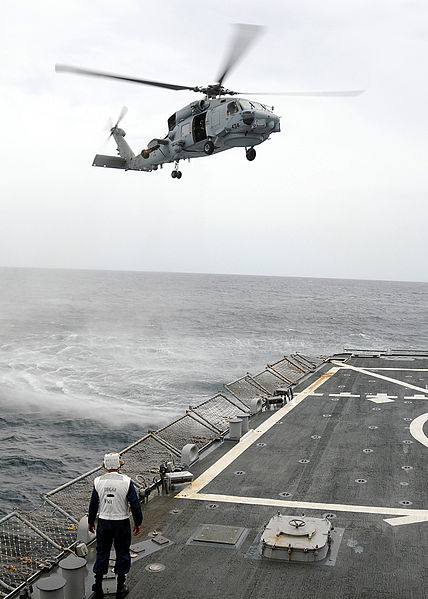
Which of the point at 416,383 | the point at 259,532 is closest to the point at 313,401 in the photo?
the point at 416,383

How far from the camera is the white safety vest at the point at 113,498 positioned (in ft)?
25.9

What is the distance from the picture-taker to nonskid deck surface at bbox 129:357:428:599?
28.8 feet

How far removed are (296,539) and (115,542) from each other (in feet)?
10.7

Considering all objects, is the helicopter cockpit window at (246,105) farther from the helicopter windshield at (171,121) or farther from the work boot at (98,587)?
the work boot at (98,587)

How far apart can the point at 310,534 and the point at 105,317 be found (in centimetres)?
8782

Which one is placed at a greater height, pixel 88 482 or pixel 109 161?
pixel 109 161

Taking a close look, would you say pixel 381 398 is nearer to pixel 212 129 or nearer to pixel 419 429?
pixel 419 429

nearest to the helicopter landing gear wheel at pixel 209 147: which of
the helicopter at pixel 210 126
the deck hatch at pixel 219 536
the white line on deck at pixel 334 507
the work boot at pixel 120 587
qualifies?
the helicopter at pixel 210 126

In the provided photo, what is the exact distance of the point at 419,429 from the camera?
1752cm

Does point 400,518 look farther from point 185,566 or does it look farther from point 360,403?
point 360,403

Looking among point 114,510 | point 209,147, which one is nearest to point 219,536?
point 114,510

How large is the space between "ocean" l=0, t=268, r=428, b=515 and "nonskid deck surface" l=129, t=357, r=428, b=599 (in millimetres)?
12386

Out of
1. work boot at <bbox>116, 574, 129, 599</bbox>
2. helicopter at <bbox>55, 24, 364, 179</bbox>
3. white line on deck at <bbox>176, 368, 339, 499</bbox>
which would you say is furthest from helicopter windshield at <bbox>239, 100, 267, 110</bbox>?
work boot at <bbox>116, 574, 129, 599</bbox>

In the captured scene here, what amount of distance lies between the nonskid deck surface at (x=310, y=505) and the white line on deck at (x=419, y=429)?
0.03 m
